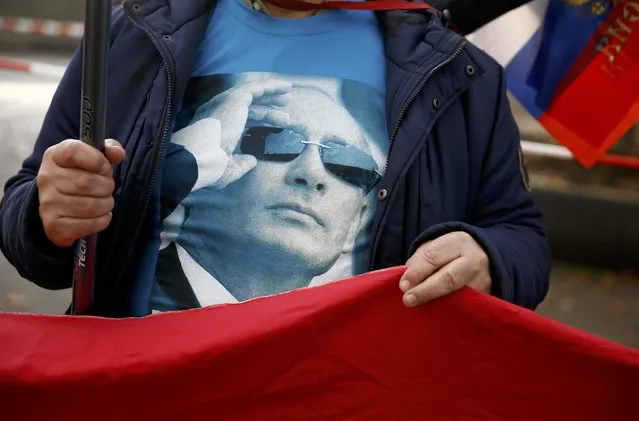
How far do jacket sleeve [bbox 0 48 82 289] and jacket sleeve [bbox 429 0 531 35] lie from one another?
81 cm

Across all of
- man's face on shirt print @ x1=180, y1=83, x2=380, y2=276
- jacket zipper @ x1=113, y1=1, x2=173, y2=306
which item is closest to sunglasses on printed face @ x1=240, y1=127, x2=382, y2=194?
man's face on shirt print @ x1=180, y1=83, x2=380, y2=276

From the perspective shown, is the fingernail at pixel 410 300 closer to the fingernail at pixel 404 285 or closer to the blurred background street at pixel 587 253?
the fingernail at pixel 404 285

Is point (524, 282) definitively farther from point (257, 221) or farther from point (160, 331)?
point (160, 331)

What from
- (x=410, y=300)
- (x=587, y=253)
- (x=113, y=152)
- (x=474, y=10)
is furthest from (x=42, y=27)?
(x=410, y=300)

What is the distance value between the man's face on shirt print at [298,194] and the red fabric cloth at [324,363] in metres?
0.18

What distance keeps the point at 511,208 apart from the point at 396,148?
0.22m

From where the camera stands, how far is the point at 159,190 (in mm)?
1215

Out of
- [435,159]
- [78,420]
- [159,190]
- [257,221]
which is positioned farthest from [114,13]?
[78,420]

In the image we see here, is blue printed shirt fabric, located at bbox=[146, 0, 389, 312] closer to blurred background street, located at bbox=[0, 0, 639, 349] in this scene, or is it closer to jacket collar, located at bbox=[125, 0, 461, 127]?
jacket collar, located at bbox=[125, 0, 461, 127]

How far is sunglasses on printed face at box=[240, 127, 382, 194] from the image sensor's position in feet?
3.96

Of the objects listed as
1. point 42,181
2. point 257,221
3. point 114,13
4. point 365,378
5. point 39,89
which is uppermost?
point 114,13

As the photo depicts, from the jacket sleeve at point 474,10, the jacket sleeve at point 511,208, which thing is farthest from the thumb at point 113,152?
the jacket sleeve at point 474,10

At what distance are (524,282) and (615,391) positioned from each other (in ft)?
0.76

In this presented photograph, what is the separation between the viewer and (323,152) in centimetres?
121
